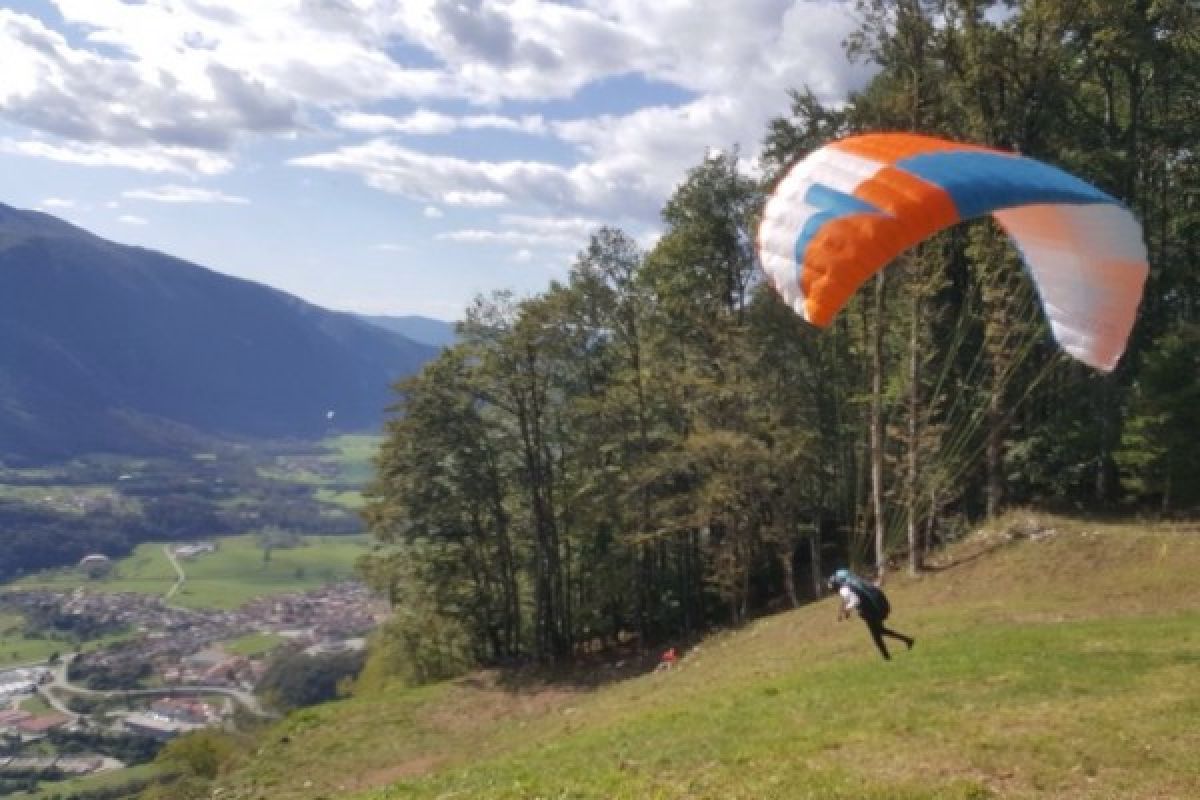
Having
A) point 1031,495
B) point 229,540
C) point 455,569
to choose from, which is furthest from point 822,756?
point 229,540

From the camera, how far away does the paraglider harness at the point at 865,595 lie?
1491 cm

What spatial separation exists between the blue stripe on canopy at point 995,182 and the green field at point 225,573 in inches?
5213

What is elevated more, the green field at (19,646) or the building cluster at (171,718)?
the building cluster at (171,718)

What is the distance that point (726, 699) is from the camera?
19.4m

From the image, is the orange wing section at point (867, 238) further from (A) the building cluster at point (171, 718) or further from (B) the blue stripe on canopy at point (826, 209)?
(A) the building cluster at point (171, 718)

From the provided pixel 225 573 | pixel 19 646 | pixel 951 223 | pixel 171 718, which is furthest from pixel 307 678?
pixel 225 573

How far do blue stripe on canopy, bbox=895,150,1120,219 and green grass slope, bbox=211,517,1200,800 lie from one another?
21.7 ft

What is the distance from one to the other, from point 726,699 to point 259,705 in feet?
257

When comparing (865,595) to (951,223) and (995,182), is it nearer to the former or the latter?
(951,223)

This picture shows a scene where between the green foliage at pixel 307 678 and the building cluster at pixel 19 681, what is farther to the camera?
the building cluster at pixel 19 681

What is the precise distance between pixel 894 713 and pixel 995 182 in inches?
315

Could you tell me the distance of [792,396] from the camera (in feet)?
115

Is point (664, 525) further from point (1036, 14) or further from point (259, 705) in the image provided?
point (259, 705)

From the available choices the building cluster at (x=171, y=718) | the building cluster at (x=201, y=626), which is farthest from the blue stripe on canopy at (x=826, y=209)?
the building cluster at (x=201, y=626)
